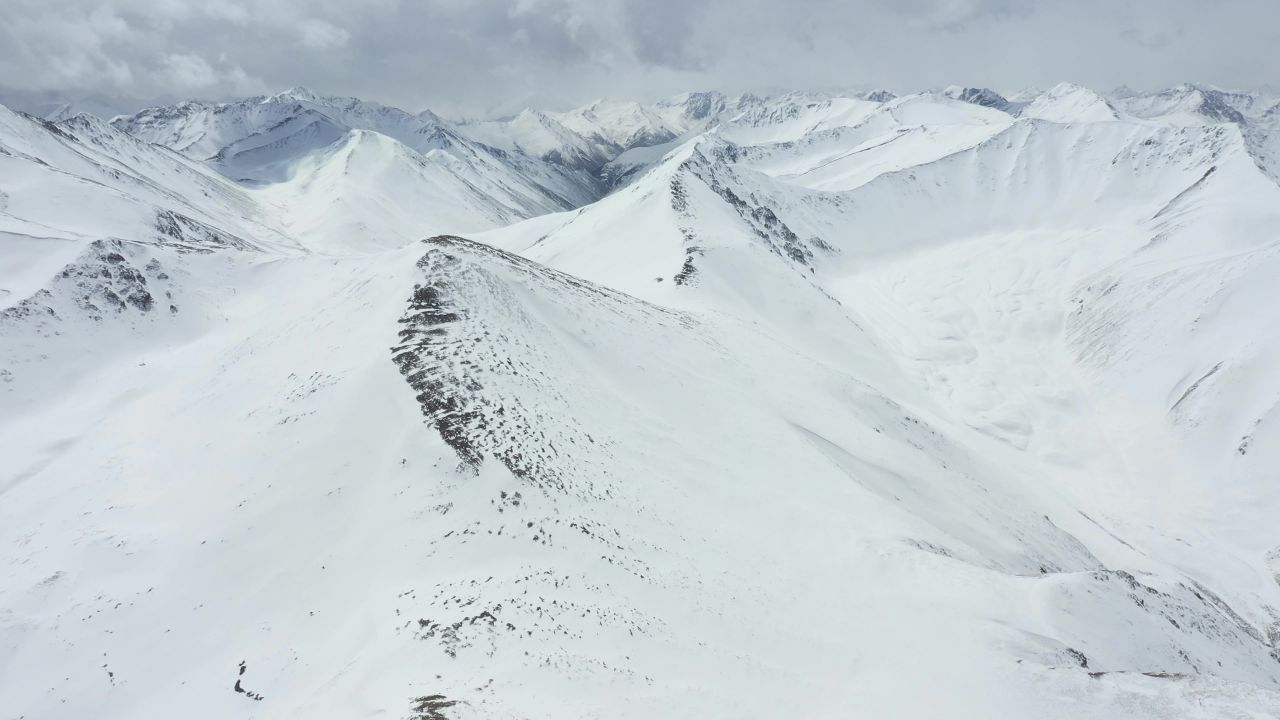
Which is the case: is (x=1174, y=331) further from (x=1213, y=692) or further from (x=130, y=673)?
(x=130, y=673)

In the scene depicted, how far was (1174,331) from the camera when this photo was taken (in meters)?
76.6

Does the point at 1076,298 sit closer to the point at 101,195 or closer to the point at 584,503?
the point at 584,503

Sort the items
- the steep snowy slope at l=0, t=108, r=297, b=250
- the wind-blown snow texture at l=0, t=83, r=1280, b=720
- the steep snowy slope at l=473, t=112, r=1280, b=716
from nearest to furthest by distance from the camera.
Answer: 1. the wind-blown snow texture at l=0, t=83, r=1280, b=720
2. the steep snowy slope at l=473, t=112, r=1280, b=716
3. the steep snowy slope at l=0, t=108, r=297, b=250

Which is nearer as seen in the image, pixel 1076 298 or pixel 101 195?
Answer: pixel 101 195

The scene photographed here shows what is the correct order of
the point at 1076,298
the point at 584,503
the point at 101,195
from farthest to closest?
the point at 1076,298, the point at 101,195, the point at 584,503

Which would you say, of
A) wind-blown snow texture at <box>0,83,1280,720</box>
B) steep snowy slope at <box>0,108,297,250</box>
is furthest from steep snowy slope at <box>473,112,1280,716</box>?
steep snowy slope at <box>0,108,297,250</box>

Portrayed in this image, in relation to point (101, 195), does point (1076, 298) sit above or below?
below

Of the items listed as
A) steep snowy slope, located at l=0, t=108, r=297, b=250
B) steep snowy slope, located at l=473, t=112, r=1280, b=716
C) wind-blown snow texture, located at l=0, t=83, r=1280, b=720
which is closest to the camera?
wind-blown snow texture, located at l=0, t=83, r=1280, b=720

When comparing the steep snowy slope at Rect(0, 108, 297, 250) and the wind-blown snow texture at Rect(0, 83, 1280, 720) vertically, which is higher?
the steep snowy slope at Rect(0, 108, 297, 250)

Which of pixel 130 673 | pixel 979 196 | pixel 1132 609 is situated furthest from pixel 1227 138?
pixel 130 673

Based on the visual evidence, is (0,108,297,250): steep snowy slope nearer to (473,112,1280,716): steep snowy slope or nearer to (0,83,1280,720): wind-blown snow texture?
(0,83,1280,720): wind-blown snow texture

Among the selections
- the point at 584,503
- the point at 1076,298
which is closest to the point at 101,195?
the point at 584,503

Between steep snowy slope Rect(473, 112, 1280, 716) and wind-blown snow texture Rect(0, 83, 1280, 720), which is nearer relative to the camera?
wind-blown snow texture Rect(0, 83, 1280, 720)

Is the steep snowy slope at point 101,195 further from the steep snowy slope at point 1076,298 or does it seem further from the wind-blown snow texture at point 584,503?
the steep snowy slope at point 1076,298
